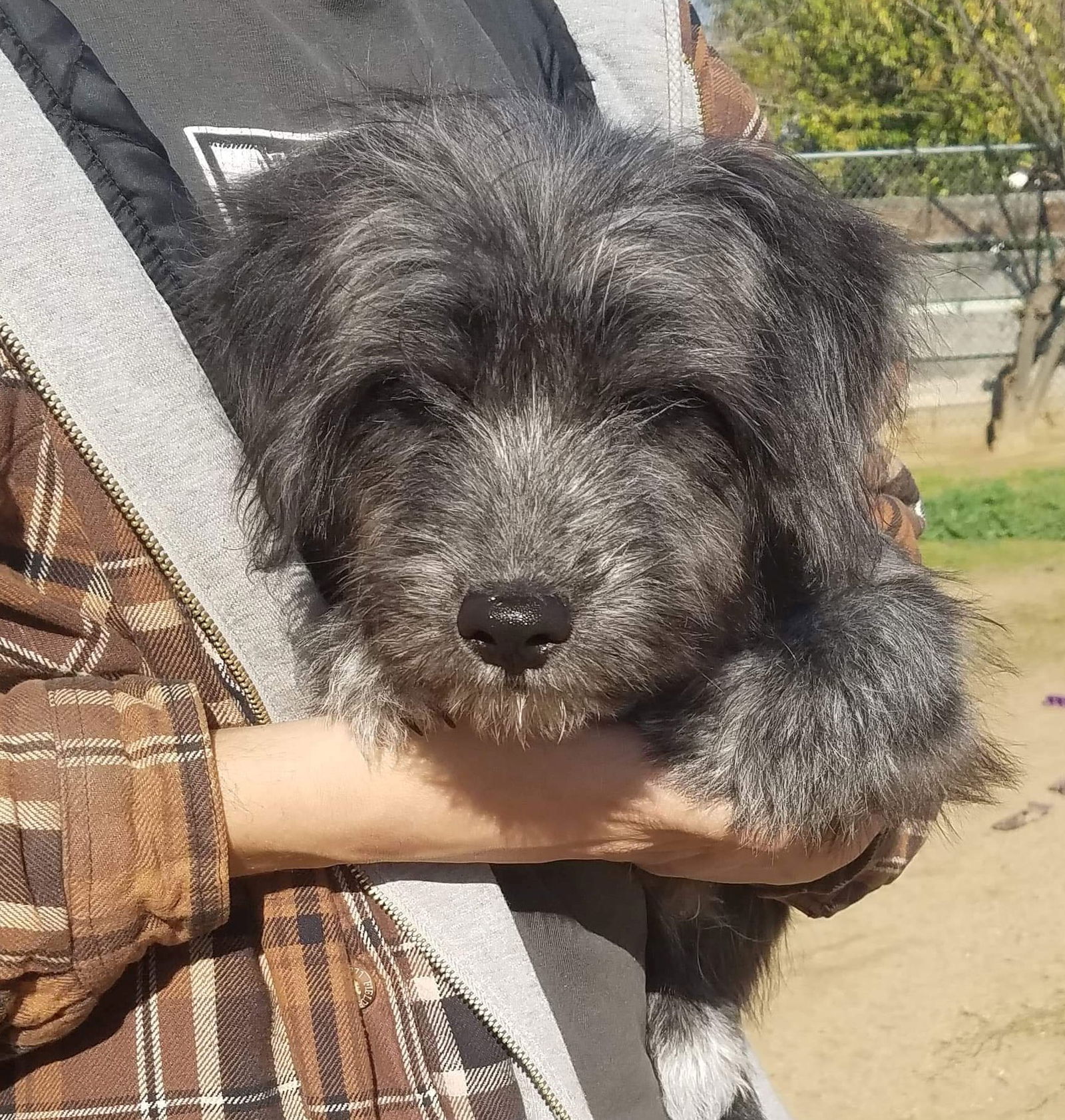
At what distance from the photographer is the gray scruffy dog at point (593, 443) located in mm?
1774

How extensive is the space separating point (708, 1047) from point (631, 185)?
1612 mm

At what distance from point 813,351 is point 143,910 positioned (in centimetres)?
130

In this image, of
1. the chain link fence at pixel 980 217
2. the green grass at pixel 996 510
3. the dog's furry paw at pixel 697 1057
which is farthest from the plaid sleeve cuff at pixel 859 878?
the chain link fence at pixel 980 217

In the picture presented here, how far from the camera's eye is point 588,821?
192cm

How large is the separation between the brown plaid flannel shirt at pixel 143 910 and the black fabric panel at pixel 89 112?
302mm

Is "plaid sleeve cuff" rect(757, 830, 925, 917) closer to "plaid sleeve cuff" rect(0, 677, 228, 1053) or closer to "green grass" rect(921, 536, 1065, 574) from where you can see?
"plaid sleeve cuff" rect(0, 677, 228, 1053)

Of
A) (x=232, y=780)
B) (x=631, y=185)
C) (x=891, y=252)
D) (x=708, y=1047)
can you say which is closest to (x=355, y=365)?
(x=631, y=185)

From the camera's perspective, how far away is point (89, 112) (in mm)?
1777

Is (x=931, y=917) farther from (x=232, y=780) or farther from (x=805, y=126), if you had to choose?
(x=805, y=126)

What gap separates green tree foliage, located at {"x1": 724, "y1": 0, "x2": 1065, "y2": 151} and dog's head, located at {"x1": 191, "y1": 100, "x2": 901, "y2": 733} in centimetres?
1268

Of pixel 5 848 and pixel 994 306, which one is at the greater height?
pixel 5 848

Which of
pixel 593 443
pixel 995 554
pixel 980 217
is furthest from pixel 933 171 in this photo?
pixel 593 443

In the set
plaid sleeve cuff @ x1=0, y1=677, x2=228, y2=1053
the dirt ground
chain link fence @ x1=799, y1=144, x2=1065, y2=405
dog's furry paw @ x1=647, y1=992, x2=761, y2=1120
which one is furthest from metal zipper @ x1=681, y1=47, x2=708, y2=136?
chain link fence @ x1=799, y1=144, x2=1065, y2=405

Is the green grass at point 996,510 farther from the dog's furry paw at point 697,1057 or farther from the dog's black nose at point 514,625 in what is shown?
the dog's black nose at point 514,625
